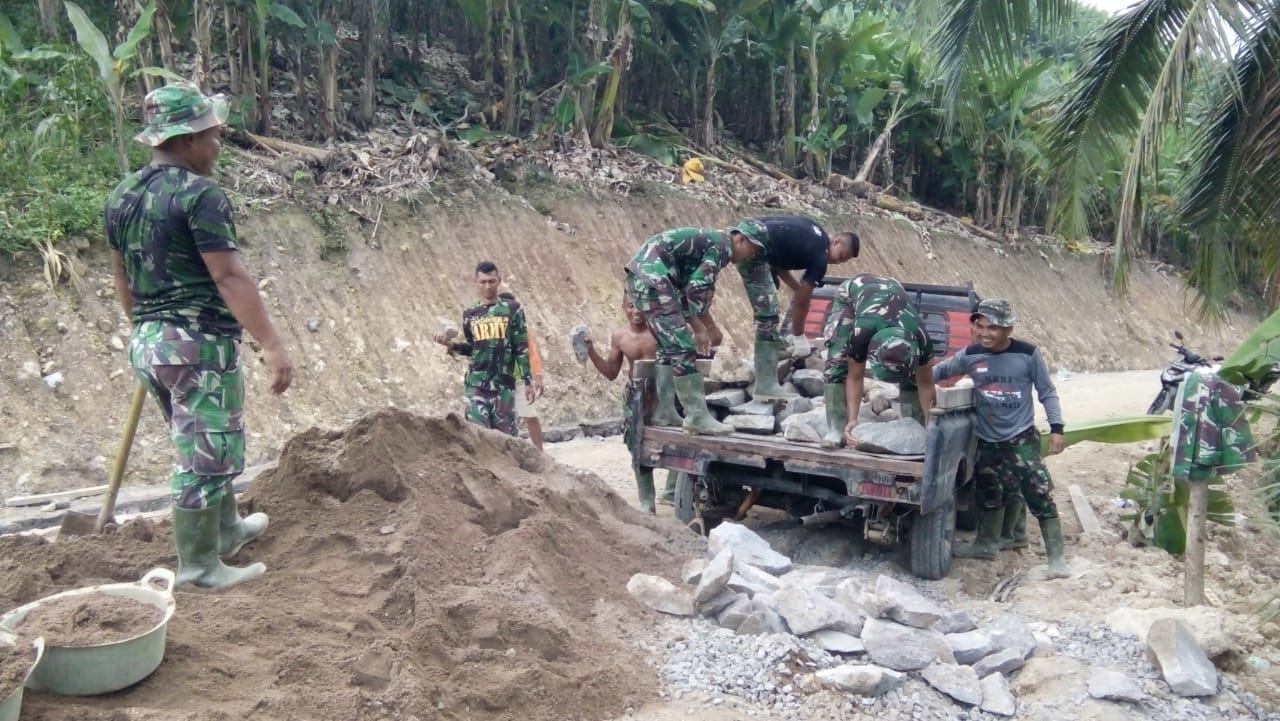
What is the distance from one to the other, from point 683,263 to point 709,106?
12.0 meters

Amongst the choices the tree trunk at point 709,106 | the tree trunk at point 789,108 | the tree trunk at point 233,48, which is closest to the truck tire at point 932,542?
the tree trunk at point 233,48

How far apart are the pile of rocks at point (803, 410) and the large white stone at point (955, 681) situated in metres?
1.69

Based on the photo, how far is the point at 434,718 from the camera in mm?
3402

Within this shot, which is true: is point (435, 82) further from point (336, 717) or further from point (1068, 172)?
point (336, 717)

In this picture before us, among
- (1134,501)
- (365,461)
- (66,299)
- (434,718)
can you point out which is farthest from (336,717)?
Result: (66,299)

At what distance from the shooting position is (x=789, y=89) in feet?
63.5

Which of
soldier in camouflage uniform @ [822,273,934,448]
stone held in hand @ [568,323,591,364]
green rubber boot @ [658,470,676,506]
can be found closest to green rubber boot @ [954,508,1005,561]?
soldier in camouflage uniform @ [822,273,934,448]

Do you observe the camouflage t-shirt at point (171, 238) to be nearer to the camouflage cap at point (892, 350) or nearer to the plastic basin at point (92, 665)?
the plastic basin at point (92, 665)

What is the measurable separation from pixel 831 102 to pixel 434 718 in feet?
63.7

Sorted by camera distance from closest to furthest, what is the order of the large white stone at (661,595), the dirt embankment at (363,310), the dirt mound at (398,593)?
the dirt mound at (398,593)
the large white stone at (661,595)
the dirt embankment at (363,310)

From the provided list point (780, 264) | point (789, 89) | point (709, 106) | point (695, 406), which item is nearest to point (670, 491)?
point (695, 406)

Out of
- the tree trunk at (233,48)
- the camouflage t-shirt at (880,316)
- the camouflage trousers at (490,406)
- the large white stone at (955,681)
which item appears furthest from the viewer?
the tree trunk at (233,48)

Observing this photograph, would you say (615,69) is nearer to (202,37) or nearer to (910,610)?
(202,37)

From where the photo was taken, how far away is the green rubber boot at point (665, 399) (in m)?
6.66
